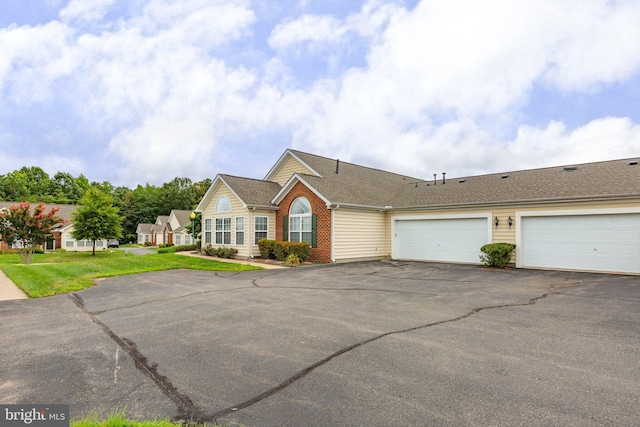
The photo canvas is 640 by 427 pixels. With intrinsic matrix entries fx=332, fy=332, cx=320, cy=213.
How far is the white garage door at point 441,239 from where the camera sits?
15.3 metres

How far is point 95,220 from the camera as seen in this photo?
2833 centimetres

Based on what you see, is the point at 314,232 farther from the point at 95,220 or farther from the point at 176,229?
the point at 176,229

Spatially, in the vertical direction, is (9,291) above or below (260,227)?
below

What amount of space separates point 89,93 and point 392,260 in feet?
59.6

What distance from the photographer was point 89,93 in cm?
1734

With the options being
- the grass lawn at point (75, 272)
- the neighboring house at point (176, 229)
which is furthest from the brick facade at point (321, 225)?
the neighboring house at point (176, 229)

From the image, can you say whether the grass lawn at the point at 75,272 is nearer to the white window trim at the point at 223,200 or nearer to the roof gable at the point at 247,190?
the roof gable at the point at 247,190

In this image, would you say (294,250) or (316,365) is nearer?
(316,365)

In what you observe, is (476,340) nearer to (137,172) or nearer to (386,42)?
(386,42)

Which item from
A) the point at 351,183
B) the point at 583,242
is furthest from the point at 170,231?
the point at 583,242

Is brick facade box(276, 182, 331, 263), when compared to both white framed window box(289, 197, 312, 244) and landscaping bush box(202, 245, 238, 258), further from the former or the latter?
landscaping bush box(202, 245, 238, 258)

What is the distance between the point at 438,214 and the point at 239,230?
10717 mm

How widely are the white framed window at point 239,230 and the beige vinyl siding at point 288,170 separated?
4046mm

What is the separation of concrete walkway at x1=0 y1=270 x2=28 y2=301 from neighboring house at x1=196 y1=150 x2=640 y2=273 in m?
9.68
